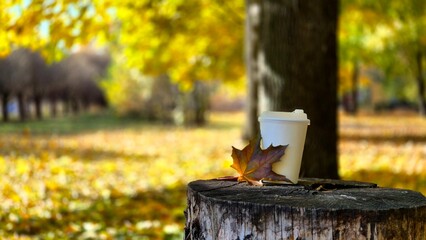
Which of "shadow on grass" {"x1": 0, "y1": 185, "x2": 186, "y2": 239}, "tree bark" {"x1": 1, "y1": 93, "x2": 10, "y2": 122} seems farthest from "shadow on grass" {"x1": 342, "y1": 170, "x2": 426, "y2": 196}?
"tree bark" {"x1": 1, "y1": 93, "x2": 10, "y2": 122}

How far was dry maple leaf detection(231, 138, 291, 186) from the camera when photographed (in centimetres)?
295

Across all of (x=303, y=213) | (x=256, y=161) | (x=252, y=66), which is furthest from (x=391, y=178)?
(x=303, y=213)

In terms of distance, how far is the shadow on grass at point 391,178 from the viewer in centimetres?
793

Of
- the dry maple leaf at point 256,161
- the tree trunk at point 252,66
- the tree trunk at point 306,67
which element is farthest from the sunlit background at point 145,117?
the tree trunk at point 306,67

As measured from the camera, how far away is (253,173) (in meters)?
3.07

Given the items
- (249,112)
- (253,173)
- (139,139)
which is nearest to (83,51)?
(139,139)

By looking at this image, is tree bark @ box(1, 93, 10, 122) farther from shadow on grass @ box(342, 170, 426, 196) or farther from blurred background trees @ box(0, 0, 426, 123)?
shadow on grass @ box(342, 170, 426, 196)

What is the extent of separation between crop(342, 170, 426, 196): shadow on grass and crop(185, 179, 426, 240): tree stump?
5.06m

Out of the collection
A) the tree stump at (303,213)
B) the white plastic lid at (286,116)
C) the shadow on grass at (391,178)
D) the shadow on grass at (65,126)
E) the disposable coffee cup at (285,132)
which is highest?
the white plastic lid at (286,116)

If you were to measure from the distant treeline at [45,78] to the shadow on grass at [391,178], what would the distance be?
54.4 feet

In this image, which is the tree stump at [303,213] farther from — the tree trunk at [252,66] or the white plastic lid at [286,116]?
the tree trunk at [252,66]

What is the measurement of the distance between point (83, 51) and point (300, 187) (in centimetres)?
3751

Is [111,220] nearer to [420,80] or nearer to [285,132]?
[285,132]

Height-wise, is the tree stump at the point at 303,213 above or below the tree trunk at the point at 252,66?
below
